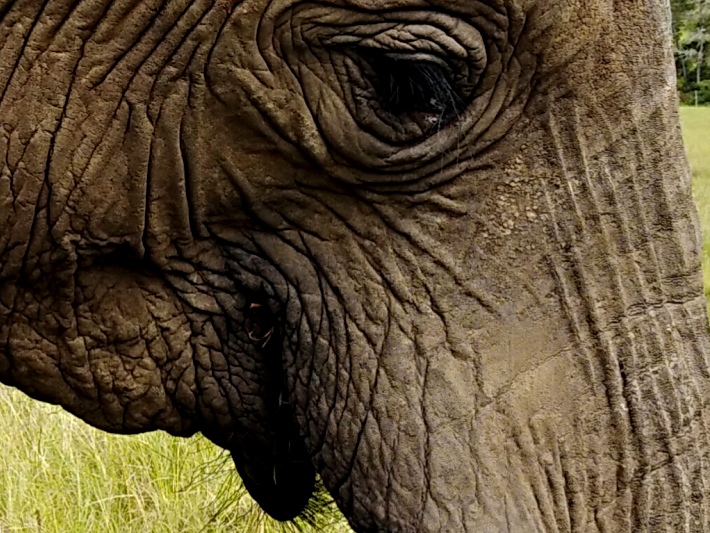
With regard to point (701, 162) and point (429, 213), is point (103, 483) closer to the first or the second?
point (429, 213)

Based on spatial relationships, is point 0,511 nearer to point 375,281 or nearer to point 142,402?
point 142,402

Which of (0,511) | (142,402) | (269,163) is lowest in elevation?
(0,511)

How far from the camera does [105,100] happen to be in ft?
5.87

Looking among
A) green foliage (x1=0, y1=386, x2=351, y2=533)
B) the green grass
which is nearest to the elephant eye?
the green grass

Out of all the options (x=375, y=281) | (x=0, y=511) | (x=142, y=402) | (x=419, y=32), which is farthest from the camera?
(x=0, y=511)

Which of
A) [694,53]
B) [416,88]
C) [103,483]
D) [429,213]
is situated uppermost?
[416,88]

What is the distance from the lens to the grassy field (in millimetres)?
4113

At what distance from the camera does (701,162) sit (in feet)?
43.6

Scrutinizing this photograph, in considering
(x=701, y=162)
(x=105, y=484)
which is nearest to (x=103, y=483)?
(x=105, y=484)

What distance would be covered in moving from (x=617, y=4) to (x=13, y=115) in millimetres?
801

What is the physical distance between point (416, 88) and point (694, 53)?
3261cm

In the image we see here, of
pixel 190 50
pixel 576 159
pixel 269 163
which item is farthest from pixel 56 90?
pixel 576 159

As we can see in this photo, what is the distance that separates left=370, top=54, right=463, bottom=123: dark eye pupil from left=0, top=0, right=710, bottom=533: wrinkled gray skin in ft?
0.05

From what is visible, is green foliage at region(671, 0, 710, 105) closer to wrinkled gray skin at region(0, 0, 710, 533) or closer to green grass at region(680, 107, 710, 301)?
green grass at region(680, 107, 710, 301)
